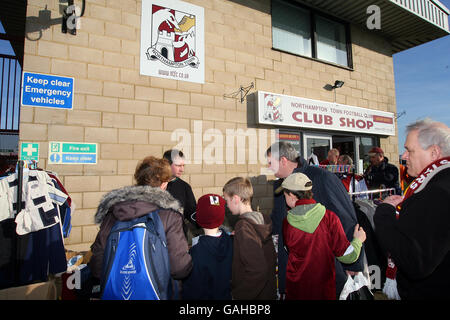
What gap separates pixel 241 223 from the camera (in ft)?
6.76

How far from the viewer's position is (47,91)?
3.59 m

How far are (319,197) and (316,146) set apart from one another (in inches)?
166

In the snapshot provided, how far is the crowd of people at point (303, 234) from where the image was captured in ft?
4.30

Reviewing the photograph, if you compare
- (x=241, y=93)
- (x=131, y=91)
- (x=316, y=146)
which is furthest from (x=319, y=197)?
(x=316, y=146)

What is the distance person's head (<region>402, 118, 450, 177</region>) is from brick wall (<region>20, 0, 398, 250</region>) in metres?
3.55

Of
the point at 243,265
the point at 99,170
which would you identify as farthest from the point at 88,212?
the point at 243,265

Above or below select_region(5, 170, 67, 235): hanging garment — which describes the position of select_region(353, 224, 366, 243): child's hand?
below

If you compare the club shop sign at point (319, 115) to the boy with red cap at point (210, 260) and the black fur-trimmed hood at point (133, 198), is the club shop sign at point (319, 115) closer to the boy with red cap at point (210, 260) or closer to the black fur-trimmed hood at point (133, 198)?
the boy with red cap at point (210, 260)

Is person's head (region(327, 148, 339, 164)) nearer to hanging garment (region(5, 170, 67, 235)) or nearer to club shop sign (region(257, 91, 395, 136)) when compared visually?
club shop sign (region(257, 91, 395, 136))

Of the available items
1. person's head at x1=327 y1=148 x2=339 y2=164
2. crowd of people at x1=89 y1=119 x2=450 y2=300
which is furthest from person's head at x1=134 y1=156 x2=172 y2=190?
person's head at x1=327 y1=148 x2=339 y2=164

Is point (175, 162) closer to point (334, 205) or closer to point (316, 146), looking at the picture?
point (334, 205)

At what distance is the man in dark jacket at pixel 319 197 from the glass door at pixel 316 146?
11.0ft

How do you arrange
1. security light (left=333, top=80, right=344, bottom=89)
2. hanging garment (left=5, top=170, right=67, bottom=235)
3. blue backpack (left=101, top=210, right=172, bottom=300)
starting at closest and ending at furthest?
1. blue backpack (left=101, top=210, right=172, bottom=300)
2. hanging garment (left=5, top=170, right=67, bottom=235)
3. security light (left=333, top=80, right=344, bottom=89)

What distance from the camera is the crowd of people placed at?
1.31m
